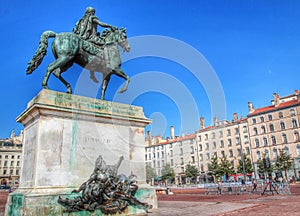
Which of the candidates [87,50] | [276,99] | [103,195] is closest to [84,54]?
[87,50]

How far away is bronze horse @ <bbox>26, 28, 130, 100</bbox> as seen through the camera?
859cm

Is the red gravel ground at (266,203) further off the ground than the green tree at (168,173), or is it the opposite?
the green tree at (168,173)

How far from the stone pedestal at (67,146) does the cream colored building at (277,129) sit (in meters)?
64.9

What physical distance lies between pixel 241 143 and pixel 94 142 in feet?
234

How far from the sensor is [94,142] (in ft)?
27.8

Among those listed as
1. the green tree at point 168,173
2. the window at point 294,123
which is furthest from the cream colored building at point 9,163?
the window at point 294,123

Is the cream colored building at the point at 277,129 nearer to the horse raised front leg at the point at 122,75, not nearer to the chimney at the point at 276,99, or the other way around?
the chimney at the point at 276,99

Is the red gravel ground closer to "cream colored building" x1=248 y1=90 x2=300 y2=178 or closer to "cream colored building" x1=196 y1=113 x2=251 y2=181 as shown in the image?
"cream colored building" x1=248 y1=90 x2=300 y2=178

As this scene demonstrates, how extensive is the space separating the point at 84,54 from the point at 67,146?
11.5ft

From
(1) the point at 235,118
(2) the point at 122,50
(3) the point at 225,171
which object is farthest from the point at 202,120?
(2) the point at 122,50

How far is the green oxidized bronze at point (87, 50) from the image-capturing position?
28.3ft

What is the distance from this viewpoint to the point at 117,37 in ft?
33.6

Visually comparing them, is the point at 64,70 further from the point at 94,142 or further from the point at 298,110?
the point at 298,110

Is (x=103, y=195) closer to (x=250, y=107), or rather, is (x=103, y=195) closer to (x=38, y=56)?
(x=38, y=56)
